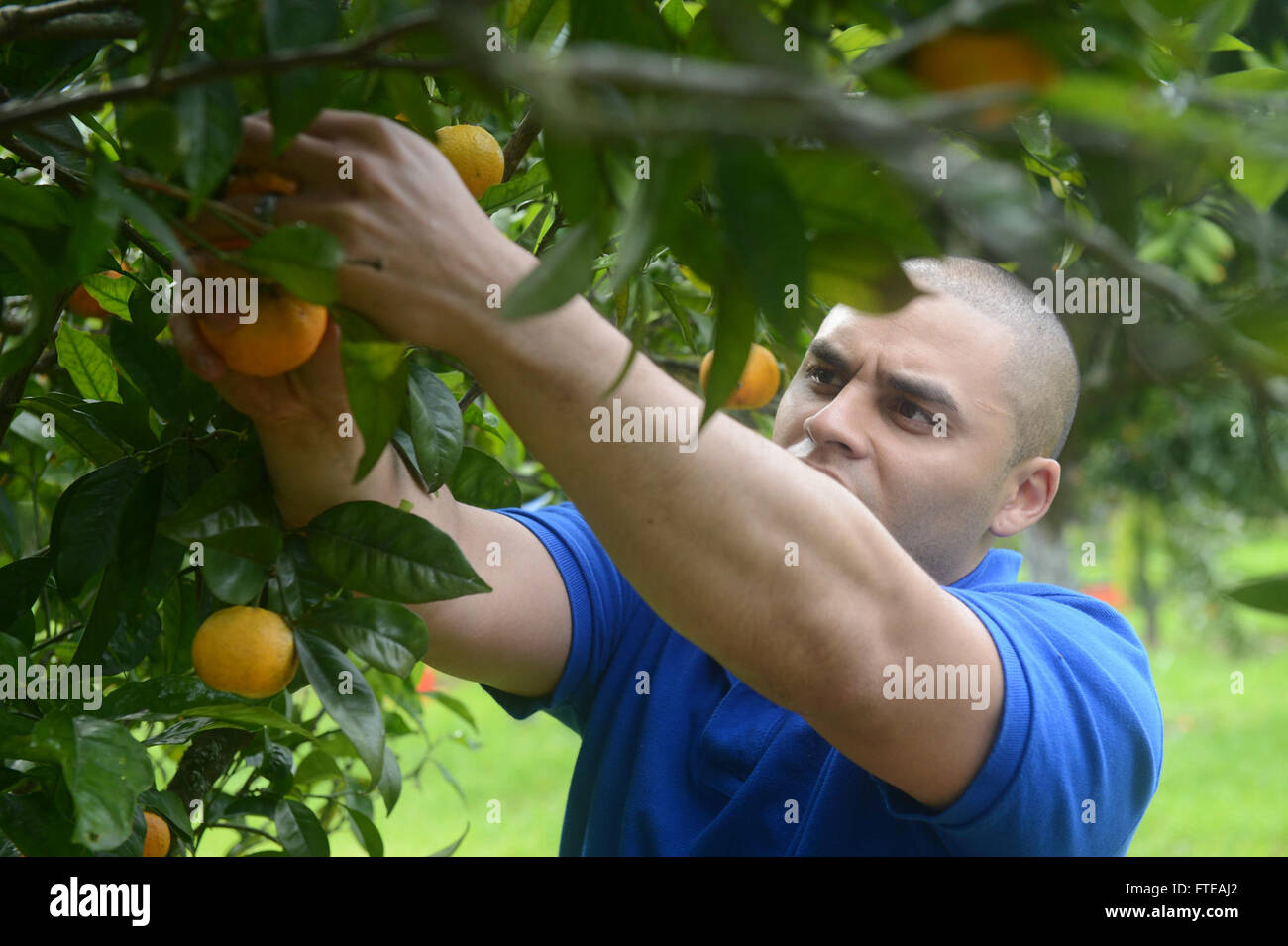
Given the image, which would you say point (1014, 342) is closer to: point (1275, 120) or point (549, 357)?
point (549, 357)

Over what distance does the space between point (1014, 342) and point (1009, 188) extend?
0.93m

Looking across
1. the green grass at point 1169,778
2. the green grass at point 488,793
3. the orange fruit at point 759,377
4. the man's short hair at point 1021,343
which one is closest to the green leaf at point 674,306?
the orange fruit at point 759,377

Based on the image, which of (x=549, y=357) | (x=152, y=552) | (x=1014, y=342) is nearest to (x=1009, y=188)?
(x=549, y=357)

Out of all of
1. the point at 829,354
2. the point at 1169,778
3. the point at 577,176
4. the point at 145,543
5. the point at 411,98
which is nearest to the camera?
the point at 577,176

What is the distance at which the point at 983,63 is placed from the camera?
0.29 meters

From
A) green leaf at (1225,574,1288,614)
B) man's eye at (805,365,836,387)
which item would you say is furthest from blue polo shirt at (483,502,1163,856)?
green leaf at (1225,574,1288,614)

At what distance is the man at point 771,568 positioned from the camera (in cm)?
51

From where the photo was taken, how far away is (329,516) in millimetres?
577

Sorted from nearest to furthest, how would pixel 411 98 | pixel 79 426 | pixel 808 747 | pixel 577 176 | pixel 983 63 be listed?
pixel 983 63
pixel 577 176
pixel 411 98
pixel 79 426
pixel 808 747

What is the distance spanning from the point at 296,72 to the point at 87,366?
0.49 m

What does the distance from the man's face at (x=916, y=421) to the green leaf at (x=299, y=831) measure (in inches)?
20.3

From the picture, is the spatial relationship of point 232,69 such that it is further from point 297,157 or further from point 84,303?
point 84,303

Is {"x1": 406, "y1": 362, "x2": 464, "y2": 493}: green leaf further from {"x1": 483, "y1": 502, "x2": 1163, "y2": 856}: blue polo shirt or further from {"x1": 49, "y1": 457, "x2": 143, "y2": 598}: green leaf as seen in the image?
{"x1": 483, "y1": 502, "x2": 1163, "y2": 856}: blue polo shirt

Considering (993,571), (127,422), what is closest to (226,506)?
(127,422)
